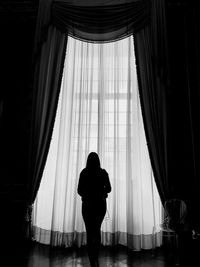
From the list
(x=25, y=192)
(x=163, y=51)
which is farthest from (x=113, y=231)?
(x=163, y=51)

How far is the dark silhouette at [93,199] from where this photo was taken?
263 cm

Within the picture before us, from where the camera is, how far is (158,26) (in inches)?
150

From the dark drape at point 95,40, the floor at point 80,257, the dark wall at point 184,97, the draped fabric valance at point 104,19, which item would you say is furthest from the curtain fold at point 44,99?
the dark wall at point 184,97

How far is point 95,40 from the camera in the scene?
380cm

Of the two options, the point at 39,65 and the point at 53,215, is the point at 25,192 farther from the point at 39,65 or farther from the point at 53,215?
the point at 39,65

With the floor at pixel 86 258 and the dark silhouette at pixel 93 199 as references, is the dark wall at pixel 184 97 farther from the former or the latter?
the dark silhouette at pixel 93 199

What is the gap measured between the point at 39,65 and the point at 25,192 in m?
2.10

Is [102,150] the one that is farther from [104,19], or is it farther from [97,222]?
[104,19]

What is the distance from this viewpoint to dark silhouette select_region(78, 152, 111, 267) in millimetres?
2631

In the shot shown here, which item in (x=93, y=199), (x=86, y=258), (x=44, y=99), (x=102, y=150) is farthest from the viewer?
(x=44, y=99)

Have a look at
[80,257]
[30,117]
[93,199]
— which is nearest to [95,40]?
[30,117]

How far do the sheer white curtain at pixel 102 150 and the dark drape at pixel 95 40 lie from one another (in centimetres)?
14

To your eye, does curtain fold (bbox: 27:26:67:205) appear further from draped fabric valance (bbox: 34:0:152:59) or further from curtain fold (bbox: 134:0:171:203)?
curtain fold (bbox: 134:0:171:203)

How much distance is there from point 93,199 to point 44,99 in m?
1.92
